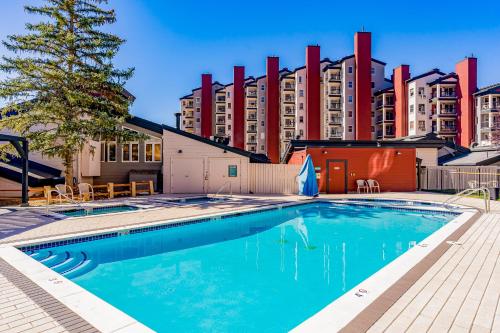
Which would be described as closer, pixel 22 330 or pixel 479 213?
pixel 22 330

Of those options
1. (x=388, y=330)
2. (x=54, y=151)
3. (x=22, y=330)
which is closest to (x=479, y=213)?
(x=388, y=330)

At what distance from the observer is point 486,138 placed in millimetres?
47156

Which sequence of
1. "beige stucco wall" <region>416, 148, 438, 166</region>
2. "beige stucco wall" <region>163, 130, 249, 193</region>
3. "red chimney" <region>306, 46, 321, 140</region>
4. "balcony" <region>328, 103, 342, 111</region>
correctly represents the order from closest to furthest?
"beige stucco wall" <region>163, 130, 249, 193</region> < "beige stucco wall" <region>416, 148, 438, 166</region> < "red chimney" <region>306, 46, 321, 140</region> < "balcony" <region>328, 103, 342, 111</region>

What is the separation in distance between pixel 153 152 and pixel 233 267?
1522 cm

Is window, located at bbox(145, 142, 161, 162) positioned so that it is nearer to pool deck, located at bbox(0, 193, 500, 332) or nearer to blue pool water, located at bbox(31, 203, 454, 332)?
blue pool water, located at bbox(31, 203, 454, 332)

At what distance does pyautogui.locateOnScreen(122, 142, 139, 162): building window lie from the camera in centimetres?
2052

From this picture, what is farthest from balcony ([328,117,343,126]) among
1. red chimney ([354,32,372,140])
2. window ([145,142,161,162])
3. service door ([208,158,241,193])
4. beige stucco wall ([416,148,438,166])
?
window ([145,142,161,162])

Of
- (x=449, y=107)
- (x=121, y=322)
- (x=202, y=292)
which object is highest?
(x=449, y=107)

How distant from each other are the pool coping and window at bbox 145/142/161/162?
17.6 m

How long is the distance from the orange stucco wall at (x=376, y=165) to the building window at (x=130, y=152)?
38.0ft

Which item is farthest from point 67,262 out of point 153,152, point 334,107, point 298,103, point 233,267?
point 298,103

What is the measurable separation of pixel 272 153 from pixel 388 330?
163 ft

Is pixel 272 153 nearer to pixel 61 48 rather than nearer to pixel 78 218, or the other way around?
pixel 61 48

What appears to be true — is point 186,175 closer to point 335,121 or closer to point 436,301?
point 436,301
